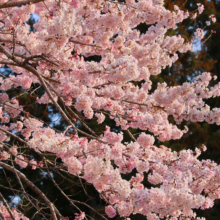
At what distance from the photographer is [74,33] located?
2549mm

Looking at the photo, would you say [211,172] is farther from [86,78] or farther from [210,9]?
[210,9]

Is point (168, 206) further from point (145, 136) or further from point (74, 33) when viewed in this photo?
point (74, 33)

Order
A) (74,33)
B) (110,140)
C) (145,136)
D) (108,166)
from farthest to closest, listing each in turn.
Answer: (145,136) < (110,140) < (74,33) < (108,166)

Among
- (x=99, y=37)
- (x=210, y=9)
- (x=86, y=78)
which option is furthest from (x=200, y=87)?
(x=210, y=9)

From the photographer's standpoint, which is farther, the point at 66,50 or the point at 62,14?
the point at 66,50

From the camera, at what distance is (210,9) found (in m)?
9.50

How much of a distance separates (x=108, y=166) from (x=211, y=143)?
17.5 ft

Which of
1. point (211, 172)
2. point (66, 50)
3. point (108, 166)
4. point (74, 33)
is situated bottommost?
point (211, 172)

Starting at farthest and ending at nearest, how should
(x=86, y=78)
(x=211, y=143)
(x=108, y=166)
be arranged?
(x=211, y=143) < (x=86, y=78) < (x=108, y=166)

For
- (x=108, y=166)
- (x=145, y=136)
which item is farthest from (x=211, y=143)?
(x=108, y=166)

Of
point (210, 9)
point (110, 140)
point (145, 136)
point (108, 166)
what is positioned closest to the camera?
point (108, 166)

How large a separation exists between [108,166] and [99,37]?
1.95 metres

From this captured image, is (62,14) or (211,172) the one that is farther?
(211,172)

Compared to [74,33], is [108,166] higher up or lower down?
lower down
